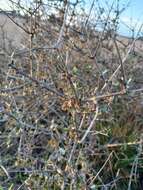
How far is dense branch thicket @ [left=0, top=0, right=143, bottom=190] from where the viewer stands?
3092 mm

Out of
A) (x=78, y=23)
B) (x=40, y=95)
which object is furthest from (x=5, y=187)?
(x=78, y=23)

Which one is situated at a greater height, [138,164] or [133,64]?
[133,64]

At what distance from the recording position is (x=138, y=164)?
4141 mm

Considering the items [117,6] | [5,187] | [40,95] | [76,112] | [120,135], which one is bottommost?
[5,187]

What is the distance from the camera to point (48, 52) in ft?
14.3

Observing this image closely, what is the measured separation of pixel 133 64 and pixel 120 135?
4.07 feet

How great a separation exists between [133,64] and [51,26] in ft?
3.09

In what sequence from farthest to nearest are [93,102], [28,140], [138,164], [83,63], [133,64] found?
[133,64]
[83,63]
[138,164]
[28,140]
[93,102]

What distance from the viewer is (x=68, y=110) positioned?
3080 mm

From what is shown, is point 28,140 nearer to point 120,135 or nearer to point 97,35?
point 120,135

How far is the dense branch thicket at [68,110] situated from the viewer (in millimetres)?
3092

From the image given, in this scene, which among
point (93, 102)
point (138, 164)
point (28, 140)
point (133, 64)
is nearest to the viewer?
point (93, 102)

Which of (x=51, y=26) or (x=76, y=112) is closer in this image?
(x=76, y=112)

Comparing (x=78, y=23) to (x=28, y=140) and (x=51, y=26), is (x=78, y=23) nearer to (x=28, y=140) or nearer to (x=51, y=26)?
(x=51, y=26)
